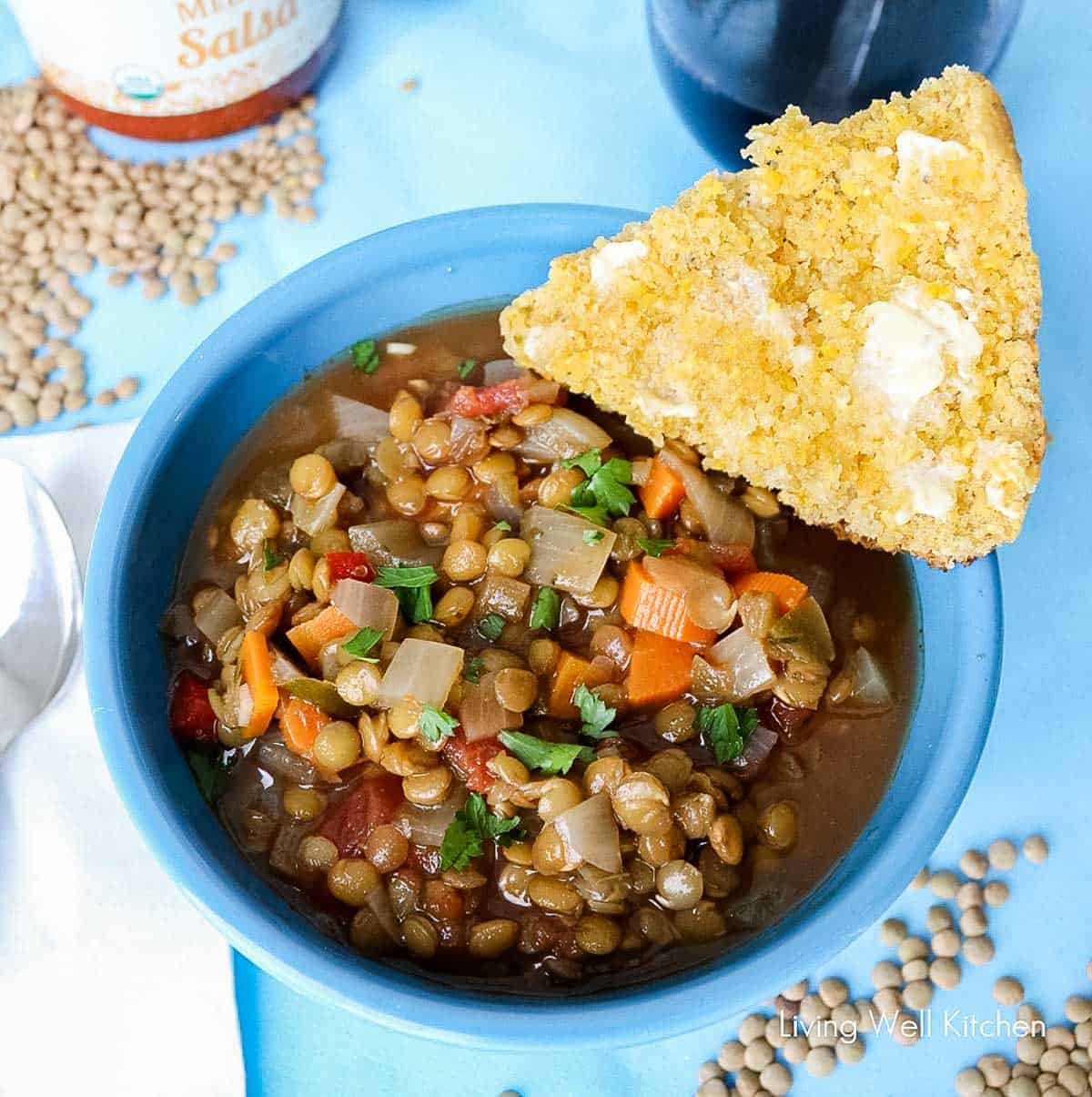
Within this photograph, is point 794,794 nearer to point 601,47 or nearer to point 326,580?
point 326,580

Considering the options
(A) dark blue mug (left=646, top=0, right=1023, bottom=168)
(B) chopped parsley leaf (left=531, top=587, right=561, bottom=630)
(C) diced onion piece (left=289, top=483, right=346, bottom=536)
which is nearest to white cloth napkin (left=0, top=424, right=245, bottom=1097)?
(C) diced onion piece (left=289, top=483, right=346, bottom=536)

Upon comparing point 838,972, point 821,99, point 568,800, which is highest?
point 821,99

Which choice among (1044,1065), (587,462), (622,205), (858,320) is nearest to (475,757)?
(587,462)

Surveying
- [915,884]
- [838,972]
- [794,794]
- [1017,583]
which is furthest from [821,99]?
[838,972]

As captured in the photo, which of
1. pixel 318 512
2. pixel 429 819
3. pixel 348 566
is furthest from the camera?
pixel 318 512

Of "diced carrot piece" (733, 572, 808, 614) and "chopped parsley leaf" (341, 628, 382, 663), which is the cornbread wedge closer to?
"diced carrot piece" (733, 572, 808, 614)

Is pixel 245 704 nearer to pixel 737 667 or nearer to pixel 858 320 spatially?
pixel 737 667
